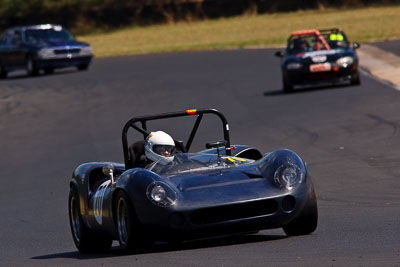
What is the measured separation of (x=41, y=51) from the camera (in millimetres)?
31516

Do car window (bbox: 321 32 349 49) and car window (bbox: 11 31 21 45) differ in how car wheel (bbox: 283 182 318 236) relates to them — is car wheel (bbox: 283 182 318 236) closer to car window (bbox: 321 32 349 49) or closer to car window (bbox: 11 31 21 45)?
Answer: car window (bbox: 321 32 349 49)

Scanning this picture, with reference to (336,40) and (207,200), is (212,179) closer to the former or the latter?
(207,200)

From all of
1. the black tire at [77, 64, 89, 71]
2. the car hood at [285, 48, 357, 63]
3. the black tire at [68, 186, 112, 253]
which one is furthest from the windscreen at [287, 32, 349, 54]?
the black tire at [68, 186, 112, 253]

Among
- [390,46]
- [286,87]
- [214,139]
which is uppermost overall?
[214,139]

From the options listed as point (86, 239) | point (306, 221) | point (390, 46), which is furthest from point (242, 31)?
point (306, 221)

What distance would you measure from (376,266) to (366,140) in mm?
9436

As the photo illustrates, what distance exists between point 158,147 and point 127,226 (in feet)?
3.99

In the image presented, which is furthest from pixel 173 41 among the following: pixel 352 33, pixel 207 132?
pixel 207 132

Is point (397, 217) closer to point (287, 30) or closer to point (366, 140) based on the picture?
point (366, 140)

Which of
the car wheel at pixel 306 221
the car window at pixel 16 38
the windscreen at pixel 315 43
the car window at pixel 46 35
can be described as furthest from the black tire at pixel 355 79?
the car wheel at pixel 306 221

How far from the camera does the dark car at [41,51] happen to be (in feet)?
104

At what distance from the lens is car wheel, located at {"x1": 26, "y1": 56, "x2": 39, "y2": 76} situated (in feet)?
105

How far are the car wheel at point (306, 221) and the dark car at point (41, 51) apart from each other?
24.5m

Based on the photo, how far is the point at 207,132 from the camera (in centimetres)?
1806
